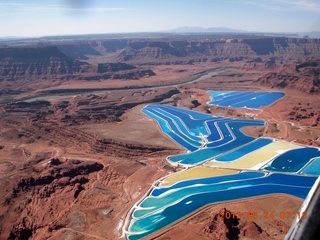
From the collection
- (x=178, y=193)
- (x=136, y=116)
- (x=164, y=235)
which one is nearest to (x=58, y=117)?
(x=136, y=116)

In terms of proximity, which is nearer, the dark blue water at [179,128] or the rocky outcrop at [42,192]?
the rocky outcrop at [42,192]

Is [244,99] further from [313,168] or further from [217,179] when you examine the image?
[217,179]

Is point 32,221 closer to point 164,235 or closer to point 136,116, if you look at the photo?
point 164,235

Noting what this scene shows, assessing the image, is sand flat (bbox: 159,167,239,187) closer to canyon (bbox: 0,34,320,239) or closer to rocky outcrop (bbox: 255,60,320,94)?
canyon (bbox: 0,34,320,239)

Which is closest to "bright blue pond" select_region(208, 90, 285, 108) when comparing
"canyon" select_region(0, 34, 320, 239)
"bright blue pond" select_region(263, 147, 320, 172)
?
"canyon" select_region(0, 34, 320, 239)

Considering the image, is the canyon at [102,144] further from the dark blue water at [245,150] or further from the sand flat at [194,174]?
the dark blue water at [245,150]
